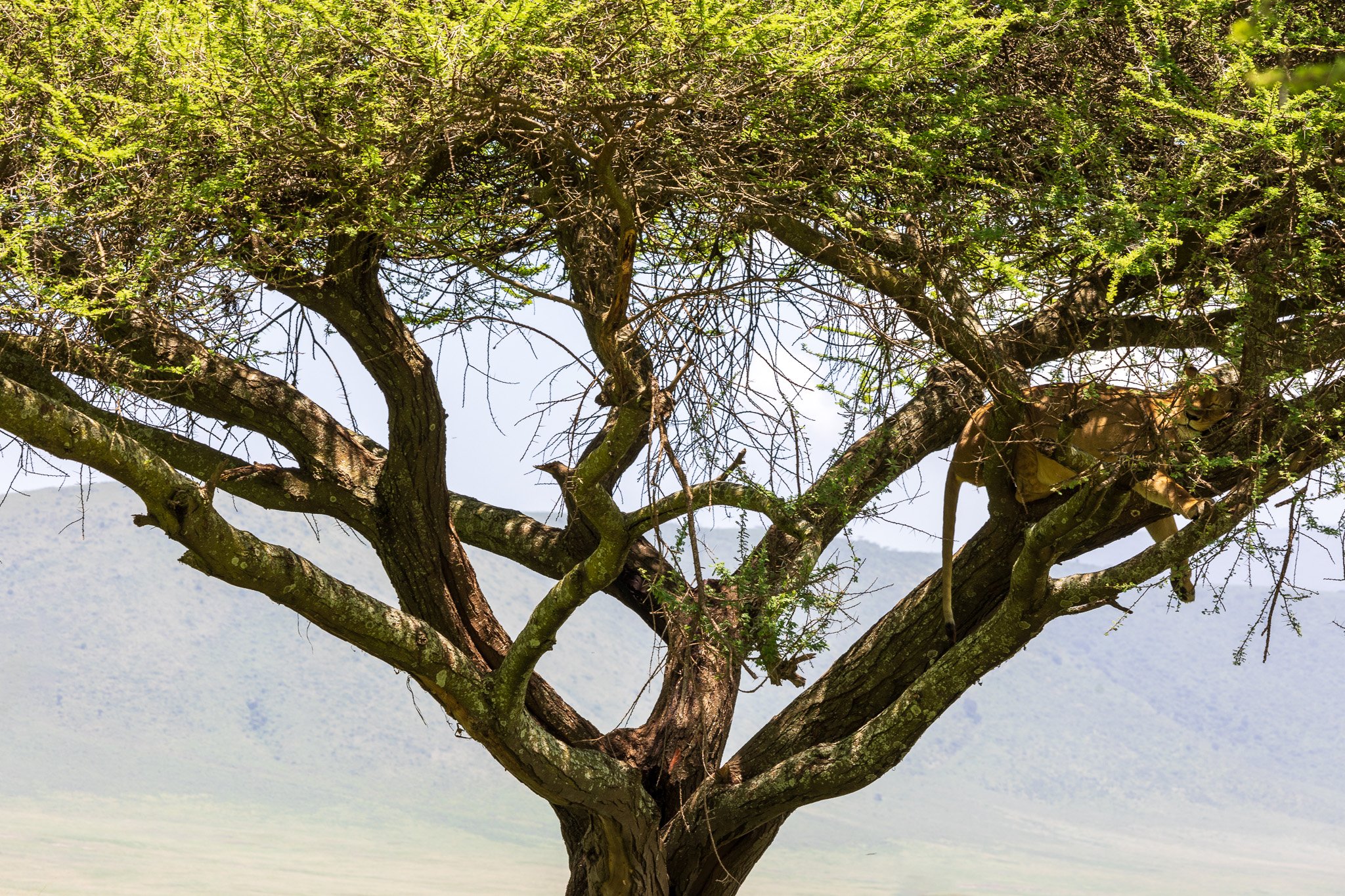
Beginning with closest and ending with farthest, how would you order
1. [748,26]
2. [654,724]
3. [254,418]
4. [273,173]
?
[748,26] < [273,173] < [254,418] < [654,724]

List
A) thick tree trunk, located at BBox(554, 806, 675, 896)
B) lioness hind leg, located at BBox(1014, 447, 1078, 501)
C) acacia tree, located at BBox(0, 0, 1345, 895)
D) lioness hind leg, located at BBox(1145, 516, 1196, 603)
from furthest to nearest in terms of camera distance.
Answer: thick tree trunk, located at BBox(554, 806, 675, 896)
lioness hind leg, located at BBox(1014, 447, 1078, 501)
lioness hind leg, located at BBox(1145, 516, 1196, 603)
acacia tree, located at BBox(0, 0, 1345, 895)

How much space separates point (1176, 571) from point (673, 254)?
1.46m

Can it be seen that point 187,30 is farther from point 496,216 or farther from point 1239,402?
point 1239,402

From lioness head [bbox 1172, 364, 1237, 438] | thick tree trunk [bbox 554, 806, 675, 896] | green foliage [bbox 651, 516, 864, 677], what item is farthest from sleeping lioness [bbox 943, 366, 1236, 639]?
thick tree trunk [bbox 554, 806, 675, 896]

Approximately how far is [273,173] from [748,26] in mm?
1136

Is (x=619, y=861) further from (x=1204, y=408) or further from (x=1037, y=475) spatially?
(x=1204, y=408)

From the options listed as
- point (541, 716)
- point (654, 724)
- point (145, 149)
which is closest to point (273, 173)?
point (145, 149)

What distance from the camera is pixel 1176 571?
115 inches

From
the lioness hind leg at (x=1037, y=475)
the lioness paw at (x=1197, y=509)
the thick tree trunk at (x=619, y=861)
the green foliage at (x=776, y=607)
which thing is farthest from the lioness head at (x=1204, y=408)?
the thick tree trunk at (x=619, y=861)

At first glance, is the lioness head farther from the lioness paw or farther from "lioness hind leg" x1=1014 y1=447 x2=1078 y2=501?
"lioness hind leg" x1=1014 y1=447 x2=1078 y2=501

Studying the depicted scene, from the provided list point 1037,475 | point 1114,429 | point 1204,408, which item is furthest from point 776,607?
point 1204,408

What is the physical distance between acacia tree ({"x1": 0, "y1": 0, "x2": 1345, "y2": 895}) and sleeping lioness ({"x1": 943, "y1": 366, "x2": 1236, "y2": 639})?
65 mm

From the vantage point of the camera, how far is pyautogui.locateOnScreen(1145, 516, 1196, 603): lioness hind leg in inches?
116

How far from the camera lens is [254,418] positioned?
11.9 feet
